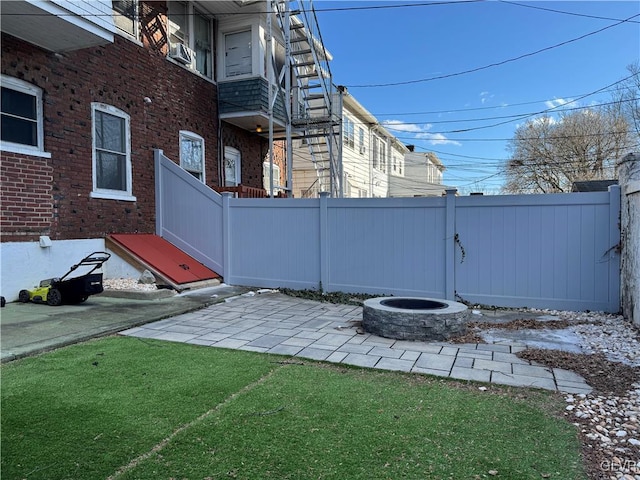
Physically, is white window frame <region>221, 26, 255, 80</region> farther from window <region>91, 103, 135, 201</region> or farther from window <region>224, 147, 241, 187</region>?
window <region>91, 103, 135, 201</region>

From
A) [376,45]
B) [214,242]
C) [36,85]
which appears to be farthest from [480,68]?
[36,85]

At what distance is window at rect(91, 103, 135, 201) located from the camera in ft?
27.7

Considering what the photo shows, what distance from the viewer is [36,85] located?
7148mm

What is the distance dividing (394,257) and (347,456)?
5295 millimetres

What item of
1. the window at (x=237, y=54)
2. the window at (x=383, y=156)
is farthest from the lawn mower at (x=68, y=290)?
the window at (x=383, y=156)

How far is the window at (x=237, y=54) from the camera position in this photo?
11.7 meters

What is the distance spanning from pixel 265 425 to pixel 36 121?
22.9ft

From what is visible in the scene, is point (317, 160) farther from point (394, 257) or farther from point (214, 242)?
point (394, 257)

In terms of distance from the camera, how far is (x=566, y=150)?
21.4m

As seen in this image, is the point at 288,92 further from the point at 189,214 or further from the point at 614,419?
the point at 614,419

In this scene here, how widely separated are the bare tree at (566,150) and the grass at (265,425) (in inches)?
773

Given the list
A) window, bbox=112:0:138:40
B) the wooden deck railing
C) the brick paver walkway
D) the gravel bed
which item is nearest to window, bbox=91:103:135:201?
window, bbox=112:0:138:40

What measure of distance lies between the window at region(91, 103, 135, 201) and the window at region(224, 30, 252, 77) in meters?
3.91

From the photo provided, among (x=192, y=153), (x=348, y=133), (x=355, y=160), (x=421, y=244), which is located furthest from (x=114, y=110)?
(x=355, y=160)
